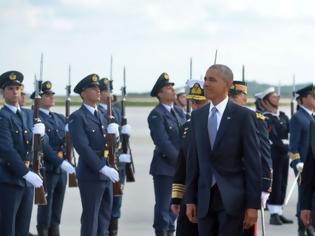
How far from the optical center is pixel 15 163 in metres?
7.93

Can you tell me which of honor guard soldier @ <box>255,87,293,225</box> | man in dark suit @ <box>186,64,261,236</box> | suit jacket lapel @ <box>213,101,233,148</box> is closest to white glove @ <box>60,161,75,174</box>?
honor guard soldier @ <box>255,87,293,225</box>

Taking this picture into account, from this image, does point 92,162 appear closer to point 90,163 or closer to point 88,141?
point 90,163

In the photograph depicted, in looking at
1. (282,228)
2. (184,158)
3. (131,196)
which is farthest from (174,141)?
(131,196)

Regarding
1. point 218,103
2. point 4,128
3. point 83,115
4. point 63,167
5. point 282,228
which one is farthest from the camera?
point 282,228

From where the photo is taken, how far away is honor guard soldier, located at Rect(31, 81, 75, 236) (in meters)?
10.2

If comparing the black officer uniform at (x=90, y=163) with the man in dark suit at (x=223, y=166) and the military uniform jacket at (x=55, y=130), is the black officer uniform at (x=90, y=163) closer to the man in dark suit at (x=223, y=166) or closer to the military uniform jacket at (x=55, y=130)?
the military uniform jacket at (x=55, y=130)

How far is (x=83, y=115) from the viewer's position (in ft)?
29.7

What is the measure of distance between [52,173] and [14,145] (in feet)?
7.62

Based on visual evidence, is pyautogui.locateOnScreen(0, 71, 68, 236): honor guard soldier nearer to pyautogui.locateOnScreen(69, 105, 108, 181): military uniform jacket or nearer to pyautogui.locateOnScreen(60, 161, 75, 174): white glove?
pyautogui.locateOnScreen(69, 105, 108, 181): military uniform jacket

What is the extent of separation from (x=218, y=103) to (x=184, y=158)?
0.63 meters

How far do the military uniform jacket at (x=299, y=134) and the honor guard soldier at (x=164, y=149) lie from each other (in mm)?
1427

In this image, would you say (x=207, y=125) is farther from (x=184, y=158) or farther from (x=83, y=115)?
(x=83, y=115)

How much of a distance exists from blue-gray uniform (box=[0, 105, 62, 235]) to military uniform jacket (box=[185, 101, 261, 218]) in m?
2.14

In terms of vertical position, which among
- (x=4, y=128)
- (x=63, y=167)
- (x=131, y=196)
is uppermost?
(x=4, y=128)
